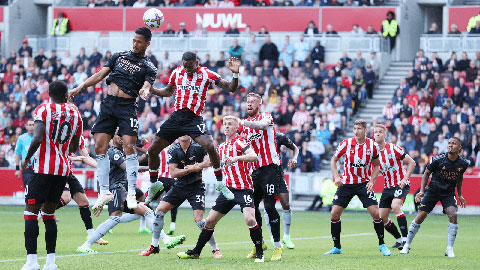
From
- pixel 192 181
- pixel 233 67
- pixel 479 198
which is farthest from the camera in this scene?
pixel 479 198

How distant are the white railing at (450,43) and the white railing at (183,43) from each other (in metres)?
1.66

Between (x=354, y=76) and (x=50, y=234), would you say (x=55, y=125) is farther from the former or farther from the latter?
(x=354, y=76)

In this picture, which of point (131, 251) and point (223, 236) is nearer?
point (131, 251)

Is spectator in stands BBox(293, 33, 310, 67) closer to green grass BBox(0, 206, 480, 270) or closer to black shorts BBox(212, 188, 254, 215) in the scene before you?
green grass BBox(0, 206, 480, 270)

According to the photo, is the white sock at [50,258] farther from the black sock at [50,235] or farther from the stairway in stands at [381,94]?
the stairway in stands at [381,94]

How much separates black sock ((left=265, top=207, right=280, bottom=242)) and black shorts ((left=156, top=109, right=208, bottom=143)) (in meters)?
2.31

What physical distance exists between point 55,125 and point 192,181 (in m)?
3.97

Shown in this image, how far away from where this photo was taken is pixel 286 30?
38.1m

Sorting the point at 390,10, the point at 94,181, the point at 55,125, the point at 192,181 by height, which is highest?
the point at 390,10

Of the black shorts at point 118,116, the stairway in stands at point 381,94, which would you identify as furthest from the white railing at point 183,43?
the black shorts at point 118,116

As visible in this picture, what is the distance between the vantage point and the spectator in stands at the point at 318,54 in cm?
3431

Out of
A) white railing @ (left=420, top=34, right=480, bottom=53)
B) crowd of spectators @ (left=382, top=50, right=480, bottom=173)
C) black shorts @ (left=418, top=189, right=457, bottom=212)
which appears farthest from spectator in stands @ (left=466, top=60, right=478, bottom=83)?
black shorts @ (left=418, top=189, right=457, bottom=212)

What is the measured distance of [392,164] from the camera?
1777 centimetres

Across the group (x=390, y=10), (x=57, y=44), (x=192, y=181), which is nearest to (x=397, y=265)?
(x=192, y=181)
